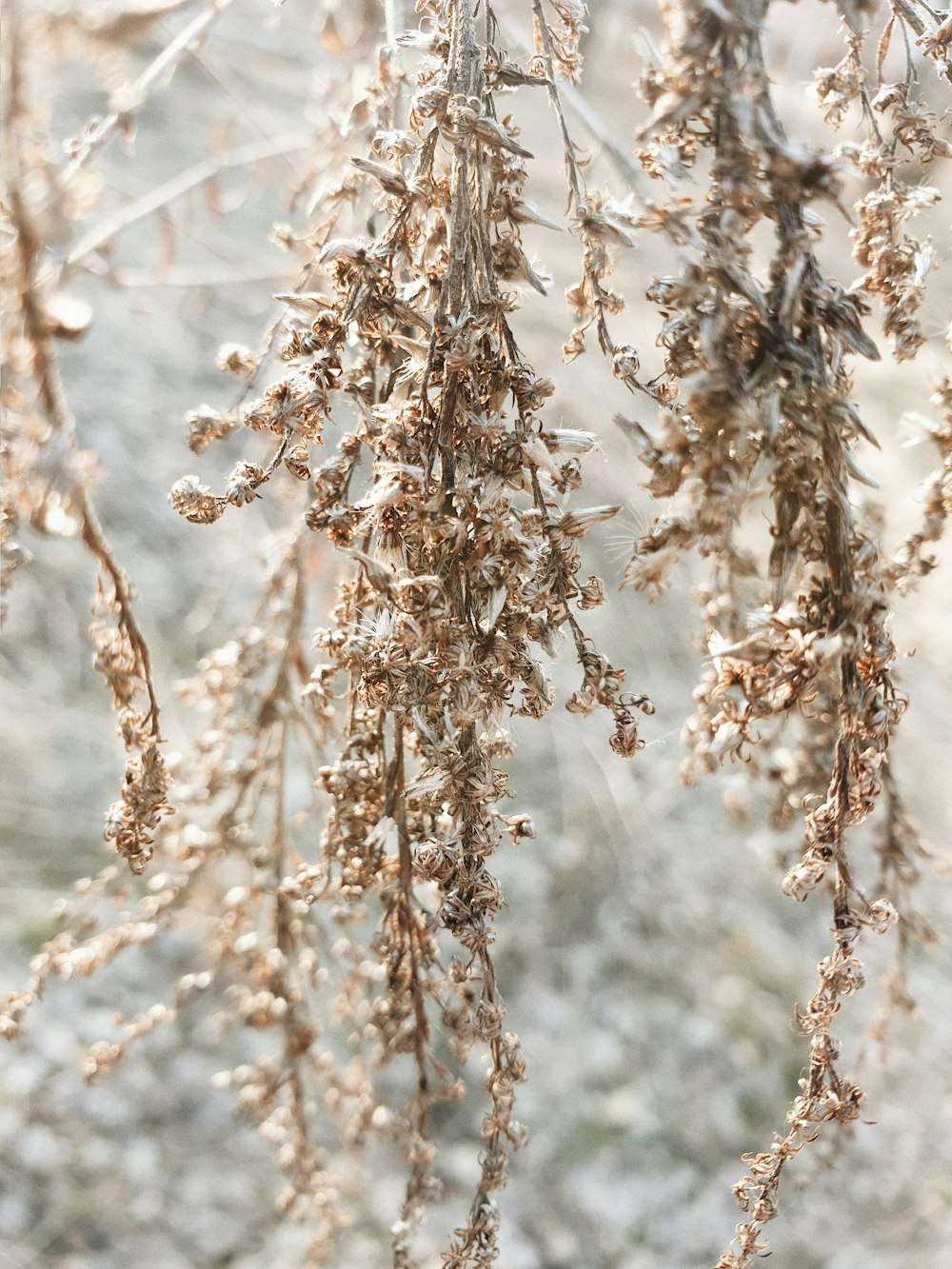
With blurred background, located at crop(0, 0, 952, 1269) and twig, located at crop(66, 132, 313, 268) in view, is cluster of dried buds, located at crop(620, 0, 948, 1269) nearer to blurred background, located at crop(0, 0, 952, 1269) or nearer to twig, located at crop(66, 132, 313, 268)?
blurred background, located at crop(0, 0, 952, 1269)

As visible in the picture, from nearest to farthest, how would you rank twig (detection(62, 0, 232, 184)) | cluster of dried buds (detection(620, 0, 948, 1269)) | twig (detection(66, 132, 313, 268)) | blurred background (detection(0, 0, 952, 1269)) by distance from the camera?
1. cluster of dried buds (detection(620, 0, 948, 1269))
2. twig (detection(62, 0, 232, 184))
3. twig (detection(66, 132, 313, 268))
4. blurred background (detection(0, 0, 952, 1269))

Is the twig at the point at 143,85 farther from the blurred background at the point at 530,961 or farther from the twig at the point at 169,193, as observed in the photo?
the blurred background at the point at 530,961

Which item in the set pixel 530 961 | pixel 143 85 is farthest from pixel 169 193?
pixel 530 961

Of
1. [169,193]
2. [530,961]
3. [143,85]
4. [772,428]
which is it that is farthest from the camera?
[530,961]

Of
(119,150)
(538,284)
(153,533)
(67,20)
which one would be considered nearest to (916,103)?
(538,284)

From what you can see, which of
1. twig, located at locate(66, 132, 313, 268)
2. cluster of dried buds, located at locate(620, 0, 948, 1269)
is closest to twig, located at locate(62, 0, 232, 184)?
twig, located at locate(66, 132, 313, 268)

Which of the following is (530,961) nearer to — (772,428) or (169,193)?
(169,193)

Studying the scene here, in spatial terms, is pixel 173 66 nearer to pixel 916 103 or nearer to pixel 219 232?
pixel 916 103

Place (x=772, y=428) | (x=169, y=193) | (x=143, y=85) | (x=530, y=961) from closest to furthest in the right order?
(x=772, y=428) < (x=143, y=85) < (x=169, y=193) < (x=530, y=961)
